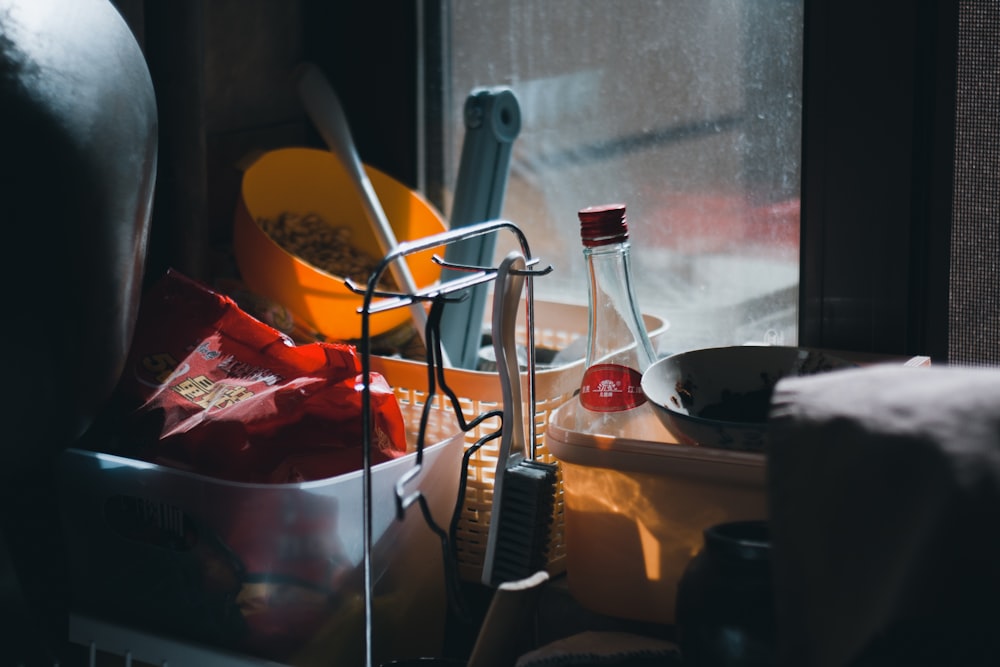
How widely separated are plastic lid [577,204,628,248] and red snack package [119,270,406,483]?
197mm

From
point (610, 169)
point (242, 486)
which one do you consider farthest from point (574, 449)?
point (610, 169)

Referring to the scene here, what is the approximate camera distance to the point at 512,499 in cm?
67

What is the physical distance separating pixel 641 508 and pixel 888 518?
25 centimetres

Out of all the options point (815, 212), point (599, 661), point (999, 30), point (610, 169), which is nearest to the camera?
point (599, 661)

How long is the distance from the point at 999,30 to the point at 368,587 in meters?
0.65

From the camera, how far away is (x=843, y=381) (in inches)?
20.6

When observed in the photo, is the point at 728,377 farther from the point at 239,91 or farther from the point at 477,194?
the point at 239,91

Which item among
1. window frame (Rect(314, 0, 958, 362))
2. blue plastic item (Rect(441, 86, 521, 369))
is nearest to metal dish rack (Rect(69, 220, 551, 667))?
blue plastic item (Rect(441, 86, 521, 369))

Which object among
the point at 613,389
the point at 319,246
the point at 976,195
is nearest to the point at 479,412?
the point at 613,389

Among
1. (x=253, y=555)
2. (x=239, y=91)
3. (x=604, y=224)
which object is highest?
(x=239, y=91)

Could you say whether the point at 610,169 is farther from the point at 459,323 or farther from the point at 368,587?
the point at 368,587

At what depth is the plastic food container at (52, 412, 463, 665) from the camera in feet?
2.28

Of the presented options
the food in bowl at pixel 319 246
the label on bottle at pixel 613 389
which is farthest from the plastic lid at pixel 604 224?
the food in bowl at pixel 319 246

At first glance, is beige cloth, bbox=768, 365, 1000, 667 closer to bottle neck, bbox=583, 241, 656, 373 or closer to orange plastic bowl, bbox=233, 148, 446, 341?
bottle neck, bbox=583, 241, 656, 373
